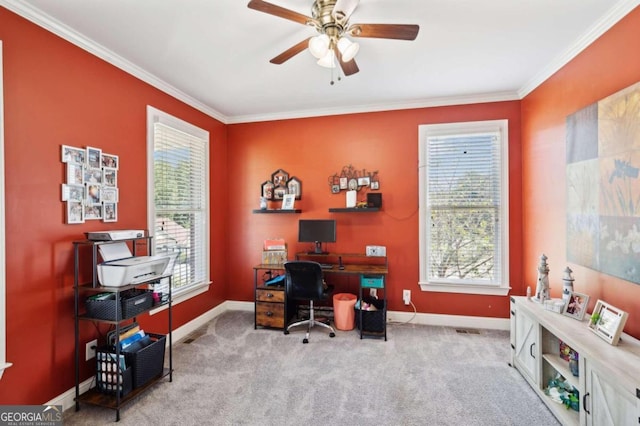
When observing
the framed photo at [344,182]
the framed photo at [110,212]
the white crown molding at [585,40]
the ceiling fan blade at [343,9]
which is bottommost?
the framed photo at [110,212]

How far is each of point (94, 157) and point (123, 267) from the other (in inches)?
37.0

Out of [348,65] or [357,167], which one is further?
[357,167]

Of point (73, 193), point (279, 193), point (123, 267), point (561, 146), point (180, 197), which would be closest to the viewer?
point (123, 267)

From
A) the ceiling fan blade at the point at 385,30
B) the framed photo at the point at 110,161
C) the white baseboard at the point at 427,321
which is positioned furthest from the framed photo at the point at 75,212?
the ceiling fan blade at the point at 385,30

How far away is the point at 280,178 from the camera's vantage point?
385 centimetres

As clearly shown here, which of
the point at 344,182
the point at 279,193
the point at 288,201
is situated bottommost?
the point at 288,201

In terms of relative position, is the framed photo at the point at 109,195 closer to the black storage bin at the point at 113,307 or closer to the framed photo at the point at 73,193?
the framed photo at the point at 73,193

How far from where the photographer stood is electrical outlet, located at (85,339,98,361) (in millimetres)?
2176

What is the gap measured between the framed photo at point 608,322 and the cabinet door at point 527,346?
0.38 meters

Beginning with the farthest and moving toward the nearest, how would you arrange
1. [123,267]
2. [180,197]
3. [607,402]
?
[180,197], [123,267], [607,402]

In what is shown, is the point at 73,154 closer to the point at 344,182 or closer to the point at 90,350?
the point at 90,350

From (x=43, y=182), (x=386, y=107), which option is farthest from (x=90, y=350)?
(x=386, y=107)

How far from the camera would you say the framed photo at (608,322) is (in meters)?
1.62

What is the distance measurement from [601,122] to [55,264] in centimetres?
390
